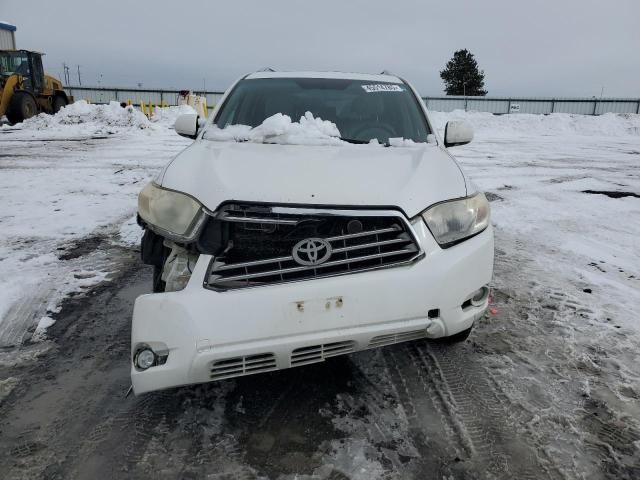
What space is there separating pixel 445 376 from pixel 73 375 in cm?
204

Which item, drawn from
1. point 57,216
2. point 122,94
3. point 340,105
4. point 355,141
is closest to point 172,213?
point 355,141

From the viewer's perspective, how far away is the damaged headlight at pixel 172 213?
222 centimetres

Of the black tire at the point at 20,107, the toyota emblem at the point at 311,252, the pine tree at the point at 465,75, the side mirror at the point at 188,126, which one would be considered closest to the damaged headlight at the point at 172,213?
the toyota emblem at the point at 311,252

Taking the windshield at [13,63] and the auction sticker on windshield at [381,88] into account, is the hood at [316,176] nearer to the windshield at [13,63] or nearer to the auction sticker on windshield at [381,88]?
the auction sticker on windshield at [381,88]

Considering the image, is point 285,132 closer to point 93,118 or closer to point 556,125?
point 93,118

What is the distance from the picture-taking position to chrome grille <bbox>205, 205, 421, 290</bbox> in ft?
6.95

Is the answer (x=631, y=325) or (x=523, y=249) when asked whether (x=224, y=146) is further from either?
(x=523, y=249)

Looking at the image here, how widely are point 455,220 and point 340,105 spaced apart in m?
1.74

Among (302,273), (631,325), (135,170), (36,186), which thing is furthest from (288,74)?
(135,170)

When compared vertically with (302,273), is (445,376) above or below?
below

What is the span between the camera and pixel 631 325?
3.18 meters

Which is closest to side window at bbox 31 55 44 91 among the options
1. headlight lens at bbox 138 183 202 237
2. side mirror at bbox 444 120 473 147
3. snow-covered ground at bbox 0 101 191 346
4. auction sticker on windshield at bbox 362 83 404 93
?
snow-covered ground at bbox 0 101 191 346

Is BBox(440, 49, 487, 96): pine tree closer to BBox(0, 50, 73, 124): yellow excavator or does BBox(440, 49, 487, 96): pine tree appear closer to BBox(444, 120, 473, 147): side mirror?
BBox(0, 50, 73, 124): yellow excavator

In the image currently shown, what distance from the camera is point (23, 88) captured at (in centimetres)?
2061
